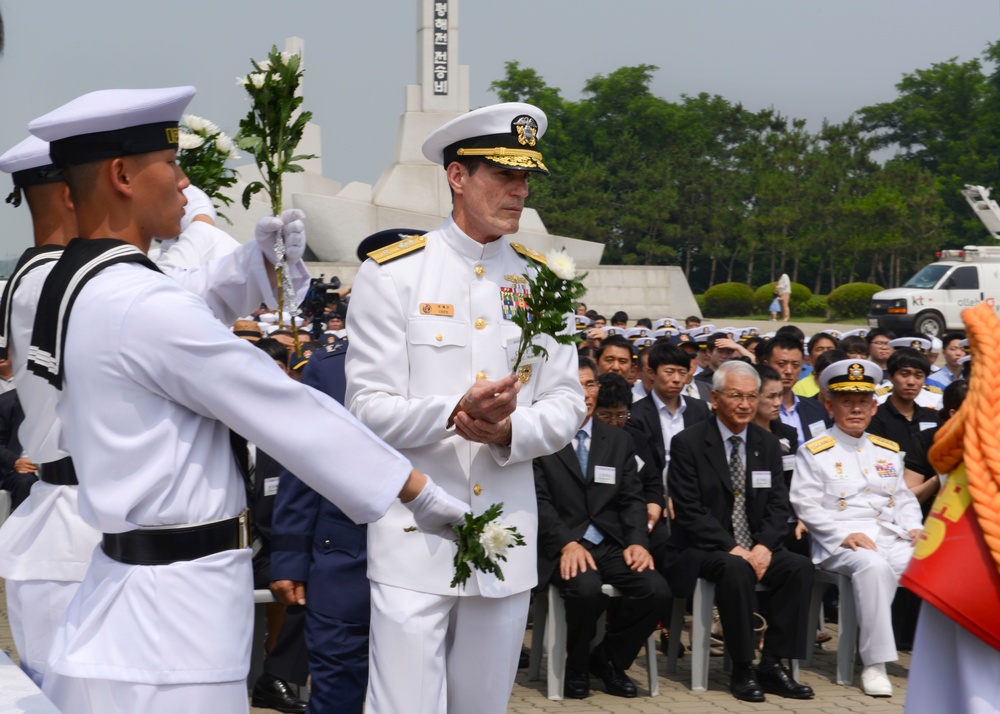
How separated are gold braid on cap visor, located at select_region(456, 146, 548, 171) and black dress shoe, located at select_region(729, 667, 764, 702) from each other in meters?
3.90

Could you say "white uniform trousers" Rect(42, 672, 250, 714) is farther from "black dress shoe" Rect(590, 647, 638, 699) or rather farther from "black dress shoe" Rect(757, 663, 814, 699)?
"black dress shoe" Rect(757, 663, 814, 699)

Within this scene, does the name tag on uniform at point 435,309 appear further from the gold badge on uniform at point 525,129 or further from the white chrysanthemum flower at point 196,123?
the white chrysanthemum flower at point 196,123

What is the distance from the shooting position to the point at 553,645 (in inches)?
263

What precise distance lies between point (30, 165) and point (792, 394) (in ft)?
23.2

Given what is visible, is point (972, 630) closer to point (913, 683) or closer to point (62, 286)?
point (913, 683)

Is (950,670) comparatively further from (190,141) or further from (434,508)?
(190,141)

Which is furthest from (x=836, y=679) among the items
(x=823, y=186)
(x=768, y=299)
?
(x=823, y=186)

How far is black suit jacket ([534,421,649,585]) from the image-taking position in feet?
22.8

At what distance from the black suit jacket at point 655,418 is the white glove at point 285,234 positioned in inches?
199

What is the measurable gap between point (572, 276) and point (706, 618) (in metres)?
3.89

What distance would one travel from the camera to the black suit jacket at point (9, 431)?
834 cm

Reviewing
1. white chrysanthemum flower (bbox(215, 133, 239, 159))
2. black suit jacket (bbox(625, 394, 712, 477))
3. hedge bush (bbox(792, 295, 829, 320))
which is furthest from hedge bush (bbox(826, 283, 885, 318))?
white chrysanthemum flower (bbox(215, 133, 239, 159))

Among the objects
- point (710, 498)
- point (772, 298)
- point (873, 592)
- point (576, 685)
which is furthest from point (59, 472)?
point (772, 298)

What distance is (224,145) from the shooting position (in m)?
4.30
